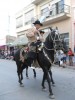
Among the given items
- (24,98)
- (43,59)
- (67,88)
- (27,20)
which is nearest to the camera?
(24,98)

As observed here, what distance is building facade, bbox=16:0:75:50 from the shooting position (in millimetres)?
23844

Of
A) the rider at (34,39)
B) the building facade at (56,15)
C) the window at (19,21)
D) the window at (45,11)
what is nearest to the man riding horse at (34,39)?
the rider at (34,39)

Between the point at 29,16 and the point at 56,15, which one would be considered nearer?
the point at 56,15

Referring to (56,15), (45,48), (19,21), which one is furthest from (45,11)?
(45,48)

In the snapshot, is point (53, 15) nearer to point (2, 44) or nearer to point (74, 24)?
point (74, 24)

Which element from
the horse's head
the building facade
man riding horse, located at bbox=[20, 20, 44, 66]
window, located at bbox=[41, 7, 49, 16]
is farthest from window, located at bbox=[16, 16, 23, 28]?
the horse's head

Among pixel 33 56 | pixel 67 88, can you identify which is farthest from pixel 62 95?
pixel 33 56

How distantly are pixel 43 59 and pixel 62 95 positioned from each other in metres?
1.34

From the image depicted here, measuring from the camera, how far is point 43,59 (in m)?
7.66

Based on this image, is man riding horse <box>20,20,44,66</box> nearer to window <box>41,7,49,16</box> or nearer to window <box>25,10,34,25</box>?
window <box>41,7,49,16</box>

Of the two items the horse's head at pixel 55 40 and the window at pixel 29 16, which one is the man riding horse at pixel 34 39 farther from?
the window at pixel 29 16

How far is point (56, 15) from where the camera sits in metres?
25.2

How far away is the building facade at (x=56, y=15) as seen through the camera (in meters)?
23.8

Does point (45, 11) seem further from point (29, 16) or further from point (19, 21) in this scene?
point (19, 21)
